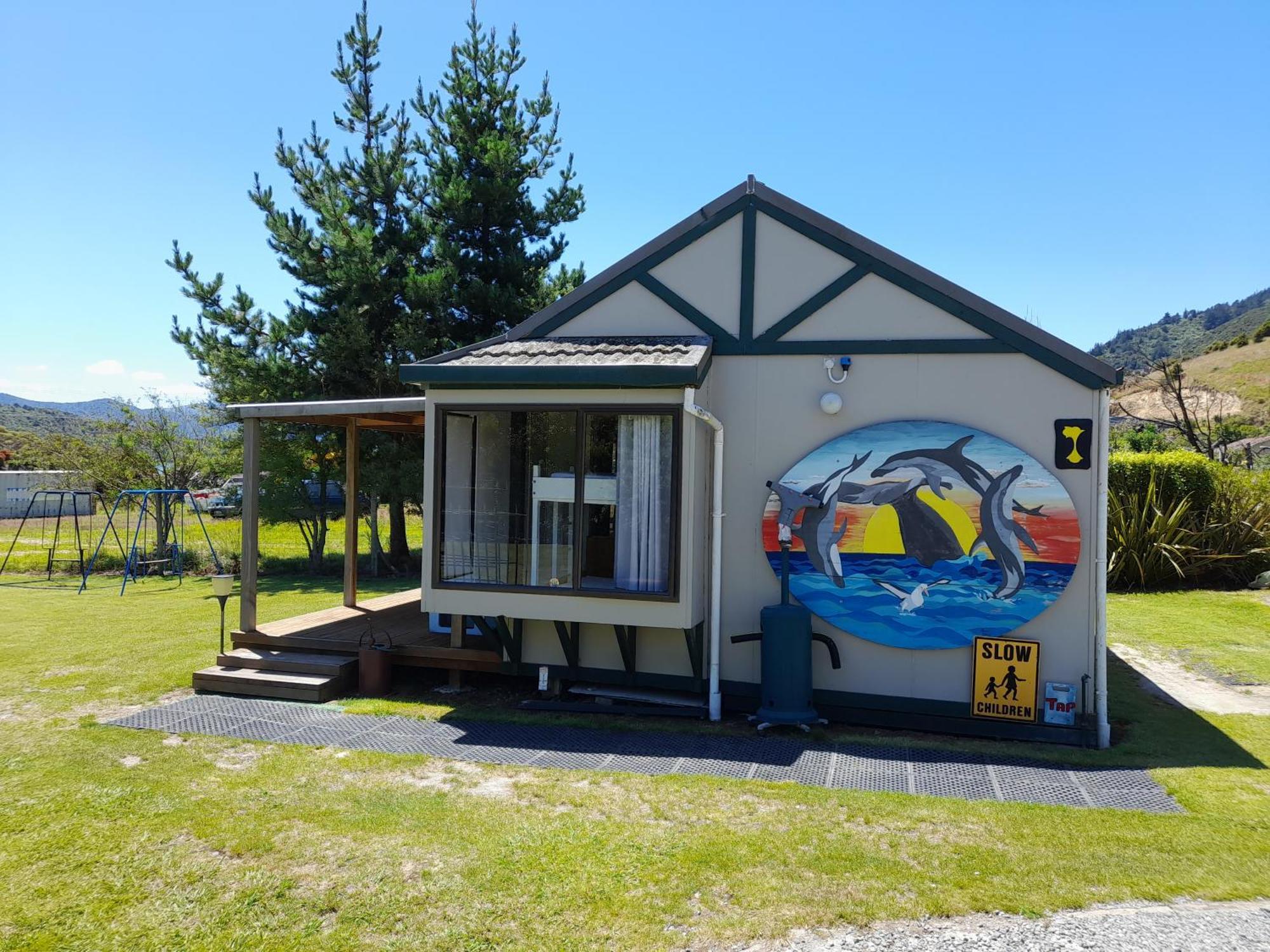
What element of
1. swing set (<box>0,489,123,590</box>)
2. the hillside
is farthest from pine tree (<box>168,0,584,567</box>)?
the hillside

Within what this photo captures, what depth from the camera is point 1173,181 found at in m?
14.3

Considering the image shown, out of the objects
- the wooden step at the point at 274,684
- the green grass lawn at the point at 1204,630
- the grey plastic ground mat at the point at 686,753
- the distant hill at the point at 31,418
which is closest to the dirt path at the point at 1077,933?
the grey plastic ground mat at the point at 686,753

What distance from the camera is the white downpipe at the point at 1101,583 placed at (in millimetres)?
5445

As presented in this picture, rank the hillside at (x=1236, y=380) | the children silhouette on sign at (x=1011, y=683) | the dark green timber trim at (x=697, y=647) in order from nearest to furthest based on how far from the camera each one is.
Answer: the children silhouette on sign at (x=1011, y=683) < the dark green timber trim at (x=697, y=647) < the hillside at (x=1236, y=380)

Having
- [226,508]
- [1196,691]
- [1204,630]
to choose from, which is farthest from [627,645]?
[226,508]

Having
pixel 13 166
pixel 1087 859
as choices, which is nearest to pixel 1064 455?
pixel 1087 859

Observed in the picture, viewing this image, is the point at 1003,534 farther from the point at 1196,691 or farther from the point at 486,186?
the point at 486,186

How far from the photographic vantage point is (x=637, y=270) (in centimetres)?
668

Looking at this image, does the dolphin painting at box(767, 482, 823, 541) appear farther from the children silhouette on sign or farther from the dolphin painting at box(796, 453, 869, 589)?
the children silhouette on sign

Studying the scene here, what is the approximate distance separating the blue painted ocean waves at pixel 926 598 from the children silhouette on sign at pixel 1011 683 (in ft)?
0.91

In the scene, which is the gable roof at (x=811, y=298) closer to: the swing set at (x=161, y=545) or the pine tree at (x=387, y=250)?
the pine tree at (x=387, y=250)

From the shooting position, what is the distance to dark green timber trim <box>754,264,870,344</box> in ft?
20.1

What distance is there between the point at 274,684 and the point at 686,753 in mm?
3609

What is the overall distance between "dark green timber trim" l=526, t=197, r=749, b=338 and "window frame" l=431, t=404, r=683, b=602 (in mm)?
1193
